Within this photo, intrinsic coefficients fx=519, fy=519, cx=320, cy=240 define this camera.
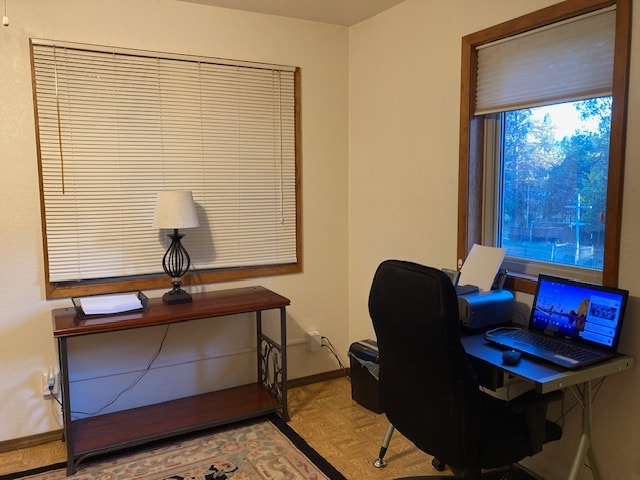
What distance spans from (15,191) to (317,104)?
1856 millimetres

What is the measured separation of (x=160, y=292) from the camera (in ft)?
10.1

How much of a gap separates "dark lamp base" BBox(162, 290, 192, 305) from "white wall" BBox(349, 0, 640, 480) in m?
1.24

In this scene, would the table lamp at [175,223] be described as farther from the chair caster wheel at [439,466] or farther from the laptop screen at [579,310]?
the laptop screen at [579,310]

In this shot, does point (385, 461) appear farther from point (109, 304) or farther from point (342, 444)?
point (109, 304)

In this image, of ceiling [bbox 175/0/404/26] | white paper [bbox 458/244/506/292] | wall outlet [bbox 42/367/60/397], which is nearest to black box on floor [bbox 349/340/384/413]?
white paper [bbox 458/244/506/292]

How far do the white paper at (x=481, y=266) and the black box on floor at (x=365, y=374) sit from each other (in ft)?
2.49

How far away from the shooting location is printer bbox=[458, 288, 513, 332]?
7.57 feet

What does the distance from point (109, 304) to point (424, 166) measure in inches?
73.0

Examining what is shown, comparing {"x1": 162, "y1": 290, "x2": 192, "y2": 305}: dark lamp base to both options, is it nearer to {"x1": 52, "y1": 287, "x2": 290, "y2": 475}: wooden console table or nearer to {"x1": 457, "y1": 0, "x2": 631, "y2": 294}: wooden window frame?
{"x1": 52, "y1": 287, "x2": 290, "y2": 475}: wooden console table

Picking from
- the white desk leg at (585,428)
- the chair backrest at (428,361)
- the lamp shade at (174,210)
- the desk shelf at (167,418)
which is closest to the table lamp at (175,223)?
the lamp shade at (174,210)

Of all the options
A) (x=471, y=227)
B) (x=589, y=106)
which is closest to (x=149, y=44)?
(x=471, y=227)

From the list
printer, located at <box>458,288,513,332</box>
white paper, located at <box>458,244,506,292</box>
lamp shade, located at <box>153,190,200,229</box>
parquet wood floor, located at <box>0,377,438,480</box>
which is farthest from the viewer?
lamp shade, located at <box>153,190,200,229</box>

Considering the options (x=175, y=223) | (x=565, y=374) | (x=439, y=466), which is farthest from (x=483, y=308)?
(x=175, y=223)

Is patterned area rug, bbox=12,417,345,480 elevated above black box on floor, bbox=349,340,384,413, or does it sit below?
below
